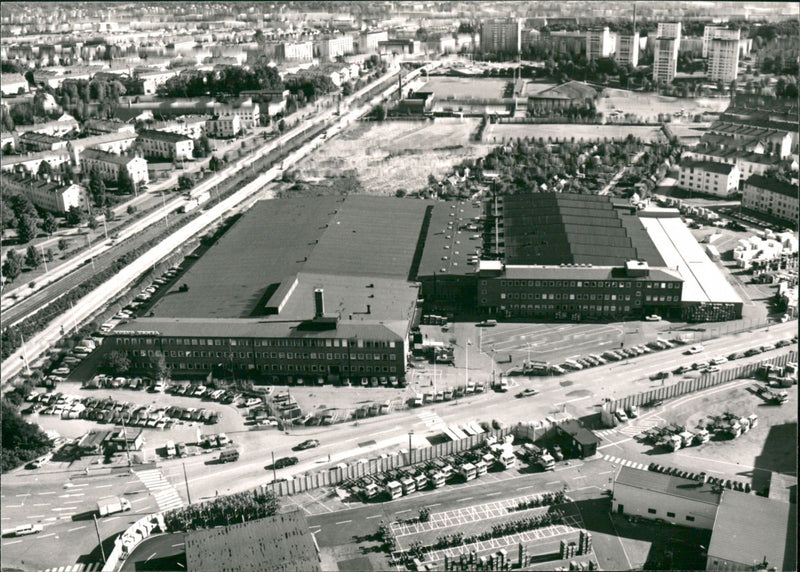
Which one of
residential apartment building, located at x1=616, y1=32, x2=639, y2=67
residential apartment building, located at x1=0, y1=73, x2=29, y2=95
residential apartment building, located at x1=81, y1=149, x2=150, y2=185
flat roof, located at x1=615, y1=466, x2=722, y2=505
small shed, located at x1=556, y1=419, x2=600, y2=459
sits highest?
residential apartment building, located at x1=616, y1=32, x2=639, y2=67

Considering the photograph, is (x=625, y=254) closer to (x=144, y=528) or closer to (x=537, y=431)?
(x=537, y=431)

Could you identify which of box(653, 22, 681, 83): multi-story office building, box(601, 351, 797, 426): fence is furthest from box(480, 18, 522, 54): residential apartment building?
box(601, 351, 797, 426): fence

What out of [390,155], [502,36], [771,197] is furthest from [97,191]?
[502,36]

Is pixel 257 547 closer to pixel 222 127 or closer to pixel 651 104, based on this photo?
pixel 222 127

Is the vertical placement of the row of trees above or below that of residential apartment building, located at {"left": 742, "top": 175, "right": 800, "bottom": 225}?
below

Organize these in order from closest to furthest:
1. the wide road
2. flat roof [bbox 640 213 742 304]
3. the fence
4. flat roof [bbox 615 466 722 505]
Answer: flat roof [bbox 615 466 722 505] < the fence < the wide road < flat roof [bbox 640 213 742 304]

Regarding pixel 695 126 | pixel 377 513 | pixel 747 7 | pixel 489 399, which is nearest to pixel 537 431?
pixel 489 399

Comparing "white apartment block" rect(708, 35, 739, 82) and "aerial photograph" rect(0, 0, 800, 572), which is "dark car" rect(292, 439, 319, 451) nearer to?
"aerial photograph" rect(0, 0, 800, 572)

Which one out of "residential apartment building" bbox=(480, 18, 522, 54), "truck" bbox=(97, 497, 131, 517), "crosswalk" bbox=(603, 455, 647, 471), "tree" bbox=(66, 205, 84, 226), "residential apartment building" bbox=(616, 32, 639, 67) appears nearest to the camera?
"truck" bbox=(97, 497, 131, 517)
